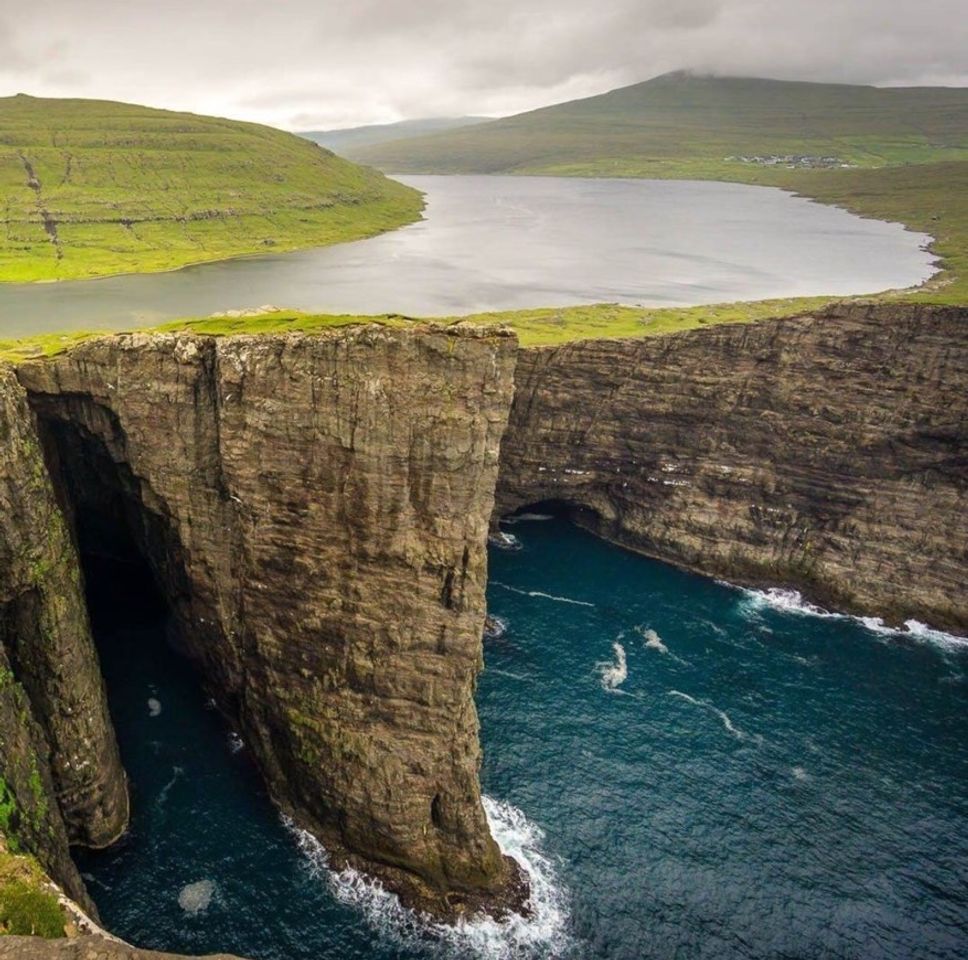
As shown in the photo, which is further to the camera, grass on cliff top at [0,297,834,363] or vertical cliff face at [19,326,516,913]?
grass on cliff top at [0,297,834,363]

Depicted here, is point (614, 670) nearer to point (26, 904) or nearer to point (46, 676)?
point (46, 676)

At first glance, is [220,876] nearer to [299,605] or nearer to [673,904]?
[299,605]

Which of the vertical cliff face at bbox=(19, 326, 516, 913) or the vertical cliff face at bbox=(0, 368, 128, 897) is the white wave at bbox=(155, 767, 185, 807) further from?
the vertical cliff face at bbox=(19, 326, 516, 913)

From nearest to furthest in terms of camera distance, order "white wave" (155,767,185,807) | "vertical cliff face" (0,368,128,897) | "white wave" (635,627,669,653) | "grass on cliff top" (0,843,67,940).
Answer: "grass on cliff top" (0,843,67,940), "vertical cliff face" (0,368,128,897), "white wave" (155,767,185,807), "white wave" (635,627,669,653)

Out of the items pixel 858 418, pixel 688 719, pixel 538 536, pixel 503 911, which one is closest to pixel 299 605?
pixel 503 911

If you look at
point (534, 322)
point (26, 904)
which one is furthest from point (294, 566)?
point (534, 322)

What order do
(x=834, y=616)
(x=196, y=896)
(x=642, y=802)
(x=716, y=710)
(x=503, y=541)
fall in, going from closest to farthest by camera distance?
(x=196, y=896)
(x=642, y=802)
(x=716, y=710)
(x=834, y=616)
(x=503, y=541)

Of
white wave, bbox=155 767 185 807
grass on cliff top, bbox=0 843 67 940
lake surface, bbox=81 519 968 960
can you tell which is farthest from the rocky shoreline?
grass on cliff top, bbox=0 843 67 940
